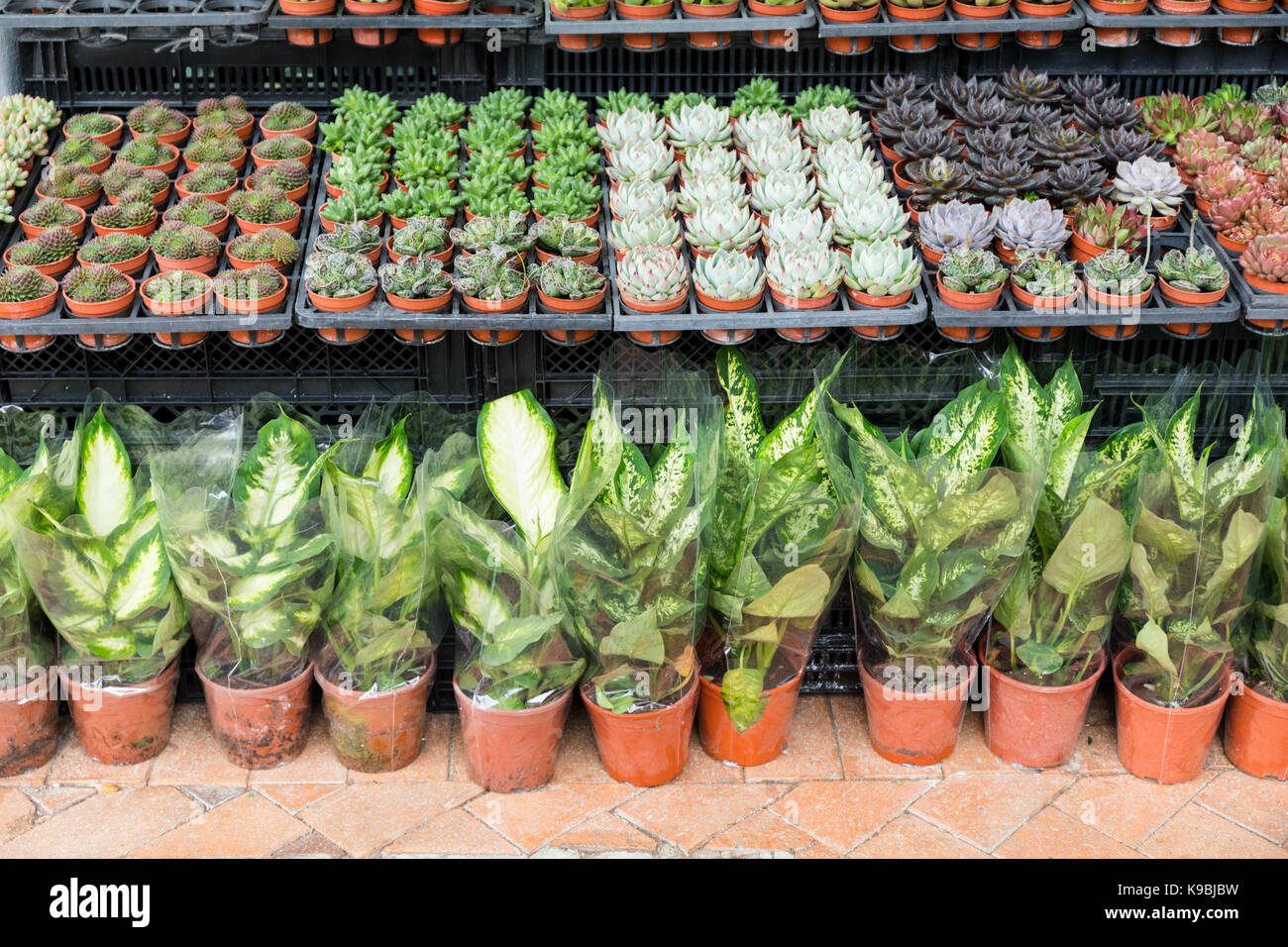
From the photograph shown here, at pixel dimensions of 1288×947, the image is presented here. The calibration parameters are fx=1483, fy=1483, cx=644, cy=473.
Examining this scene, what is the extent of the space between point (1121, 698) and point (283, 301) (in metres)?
2.54

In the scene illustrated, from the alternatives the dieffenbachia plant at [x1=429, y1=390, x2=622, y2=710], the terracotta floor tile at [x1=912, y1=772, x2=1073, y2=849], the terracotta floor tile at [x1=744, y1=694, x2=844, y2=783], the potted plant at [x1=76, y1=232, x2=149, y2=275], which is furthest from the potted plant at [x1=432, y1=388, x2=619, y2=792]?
the potted plant at [x1=76, y1=232, x2=149, y2=275]

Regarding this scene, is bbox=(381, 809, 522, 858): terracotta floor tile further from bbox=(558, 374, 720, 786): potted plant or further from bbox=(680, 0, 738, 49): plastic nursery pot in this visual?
bbox=(680, 0, 738, 49): plastic nursery pot

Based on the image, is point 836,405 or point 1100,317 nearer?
point 836,405

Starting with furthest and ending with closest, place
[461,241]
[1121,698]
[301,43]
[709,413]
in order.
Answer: [301,43] → [461,241] → [1121,698] → [709,413]

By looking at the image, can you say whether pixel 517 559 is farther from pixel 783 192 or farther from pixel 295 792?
pixel 783 192

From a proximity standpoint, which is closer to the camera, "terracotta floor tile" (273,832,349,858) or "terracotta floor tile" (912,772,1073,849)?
"terracotta floor tile" (273,832,349,858)

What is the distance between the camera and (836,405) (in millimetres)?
3797

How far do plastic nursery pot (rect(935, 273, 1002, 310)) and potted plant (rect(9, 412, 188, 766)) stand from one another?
2209 mm

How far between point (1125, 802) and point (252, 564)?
7.70ft

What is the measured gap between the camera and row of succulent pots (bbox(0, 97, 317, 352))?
4098mm

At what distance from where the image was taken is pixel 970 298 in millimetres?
4102

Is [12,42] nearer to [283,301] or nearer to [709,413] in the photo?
[283,301]

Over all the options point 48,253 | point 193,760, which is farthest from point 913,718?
point 48,253

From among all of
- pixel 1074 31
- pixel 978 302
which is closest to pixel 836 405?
pixel 978 302
